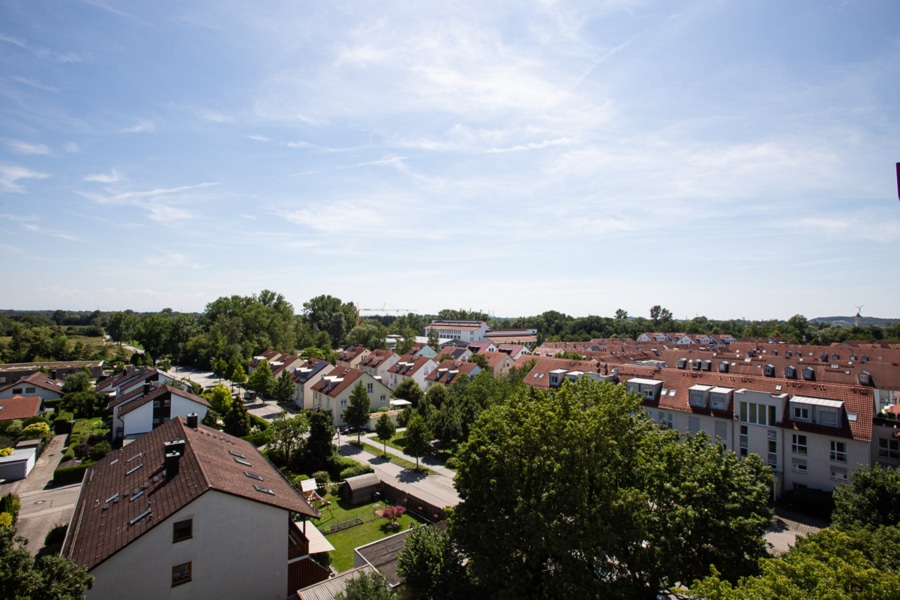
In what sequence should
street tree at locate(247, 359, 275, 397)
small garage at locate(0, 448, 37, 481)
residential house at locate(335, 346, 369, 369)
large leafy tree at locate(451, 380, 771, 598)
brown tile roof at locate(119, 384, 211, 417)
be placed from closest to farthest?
large leafy tree at locate(451, 380, 771, 598), small garage at locate(0, 448, 37, 481), brown tile roof at locate(119, 384, 211, 417), street tree at locate(247, 359, 275, 397), residential house at locate(335, 346, 369, 369)

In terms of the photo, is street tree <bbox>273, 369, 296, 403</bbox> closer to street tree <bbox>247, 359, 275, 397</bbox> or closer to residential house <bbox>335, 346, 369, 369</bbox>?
street tree <bbox>247, 359, 275, 397</bbox>

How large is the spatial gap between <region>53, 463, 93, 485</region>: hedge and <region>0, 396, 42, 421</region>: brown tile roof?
18.1 metres

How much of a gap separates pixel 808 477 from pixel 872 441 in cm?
460

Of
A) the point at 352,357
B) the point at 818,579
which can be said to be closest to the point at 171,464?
the point at 818,579

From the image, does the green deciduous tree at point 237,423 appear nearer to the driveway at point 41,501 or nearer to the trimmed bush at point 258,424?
the trimmed bush at point 258,424

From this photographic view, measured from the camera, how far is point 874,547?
49.0ft

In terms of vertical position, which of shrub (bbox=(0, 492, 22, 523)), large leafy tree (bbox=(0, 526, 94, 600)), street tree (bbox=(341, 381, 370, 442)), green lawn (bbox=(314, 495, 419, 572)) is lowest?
green lawn (bbox=(314, 495, 419, 572))

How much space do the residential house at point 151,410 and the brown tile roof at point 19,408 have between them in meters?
12.0

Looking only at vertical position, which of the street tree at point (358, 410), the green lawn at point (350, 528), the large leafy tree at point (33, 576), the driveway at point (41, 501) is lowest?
the driveway at point (41, 501)

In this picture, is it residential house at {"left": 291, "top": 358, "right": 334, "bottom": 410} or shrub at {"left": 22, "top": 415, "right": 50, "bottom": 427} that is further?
residential house at {"left": 291, "top": 358, "right": 334, "bottom": 410}

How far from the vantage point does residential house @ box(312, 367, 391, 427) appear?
48.5m

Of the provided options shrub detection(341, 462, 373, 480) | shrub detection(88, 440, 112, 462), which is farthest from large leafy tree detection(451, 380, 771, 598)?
shrub detection(88, 440, 112, 462)


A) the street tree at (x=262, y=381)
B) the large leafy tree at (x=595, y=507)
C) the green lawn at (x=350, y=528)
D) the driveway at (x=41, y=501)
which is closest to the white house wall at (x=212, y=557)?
the green lawn at (x=350, y=528)

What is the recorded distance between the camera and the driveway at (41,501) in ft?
83.1
